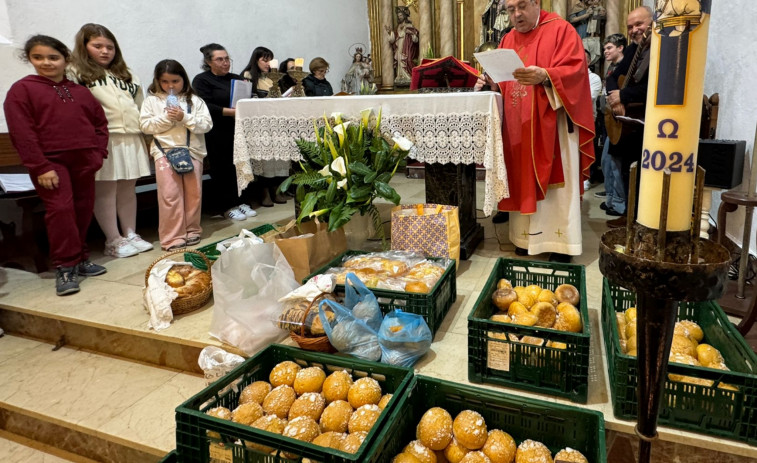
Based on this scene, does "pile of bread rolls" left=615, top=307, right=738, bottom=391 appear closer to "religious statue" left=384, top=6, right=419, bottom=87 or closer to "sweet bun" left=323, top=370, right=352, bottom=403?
"sweet bun" left=323, top=370, right=352, bottom=403

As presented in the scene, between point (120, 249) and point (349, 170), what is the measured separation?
2.09 m

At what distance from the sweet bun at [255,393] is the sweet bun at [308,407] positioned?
5.3 inches

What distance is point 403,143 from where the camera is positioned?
3092 mm

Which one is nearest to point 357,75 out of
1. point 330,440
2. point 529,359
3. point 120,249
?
point 120,249

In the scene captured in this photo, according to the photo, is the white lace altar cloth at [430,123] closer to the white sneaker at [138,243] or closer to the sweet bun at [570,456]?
the white sneaker at [138,243]

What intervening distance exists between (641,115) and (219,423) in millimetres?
3726

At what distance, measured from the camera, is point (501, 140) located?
298cm

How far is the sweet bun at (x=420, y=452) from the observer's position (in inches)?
57.7

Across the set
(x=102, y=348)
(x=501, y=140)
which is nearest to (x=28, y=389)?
(x=102, y=348)

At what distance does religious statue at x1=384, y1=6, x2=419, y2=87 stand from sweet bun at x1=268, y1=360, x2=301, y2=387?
24.9ft

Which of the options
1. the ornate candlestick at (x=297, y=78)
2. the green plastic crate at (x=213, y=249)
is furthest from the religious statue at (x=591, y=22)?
the green plastic crate at (x=213, y=249)

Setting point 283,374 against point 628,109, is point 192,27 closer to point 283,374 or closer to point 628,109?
point 628,109

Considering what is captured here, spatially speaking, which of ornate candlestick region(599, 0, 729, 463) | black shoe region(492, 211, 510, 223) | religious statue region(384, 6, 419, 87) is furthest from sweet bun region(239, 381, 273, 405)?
religious statue region(384, 6, 419, 87)

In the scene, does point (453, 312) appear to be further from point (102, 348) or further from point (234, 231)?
point (234, 231)
